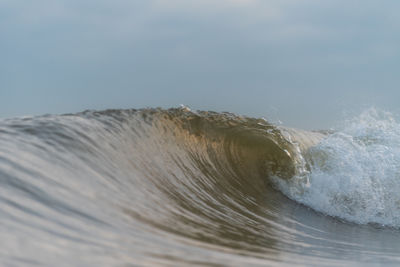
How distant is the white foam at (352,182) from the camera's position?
743 centimetres

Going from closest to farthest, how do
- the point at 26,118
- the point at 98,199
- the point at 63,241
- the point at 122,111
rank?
1. the point at 63,241
2. the point at 98,199
3. the point at 26,118
4. the point at 122,111

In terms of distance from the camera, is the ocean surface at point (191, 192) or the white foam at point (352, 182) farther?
the white foam at point (352, 182)

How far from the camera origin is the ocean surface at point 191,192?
322cm

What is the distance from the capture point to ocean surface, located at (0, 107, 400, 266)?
3.22 metres

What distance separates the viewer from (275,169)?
8.42 meters

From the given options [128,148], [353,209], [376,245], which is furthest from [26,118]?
[353,209]

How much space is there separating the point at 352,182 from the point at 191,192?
10.0 ft

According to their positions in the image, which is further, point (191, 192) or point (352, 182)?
point (352, 182)

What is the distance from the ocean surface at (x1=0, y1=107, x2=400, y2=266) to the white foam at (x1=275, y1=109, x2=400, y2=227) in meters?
0.02

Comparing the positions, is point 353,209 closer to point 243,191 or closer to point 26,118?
point 243,191

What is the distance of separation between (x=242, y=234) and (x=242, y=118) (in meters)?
4.51

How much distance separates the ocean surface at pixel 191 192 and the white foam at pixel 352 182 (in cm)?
2

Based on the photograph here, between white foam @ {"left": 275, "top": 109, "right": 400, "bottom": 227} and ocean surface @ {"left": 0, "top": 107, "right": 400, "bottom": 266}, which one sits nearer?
ocean surface @ {"left": 0, "top": 107, "right": 400, "bottom": 266}

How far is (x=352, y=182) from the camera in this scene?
308 inches
